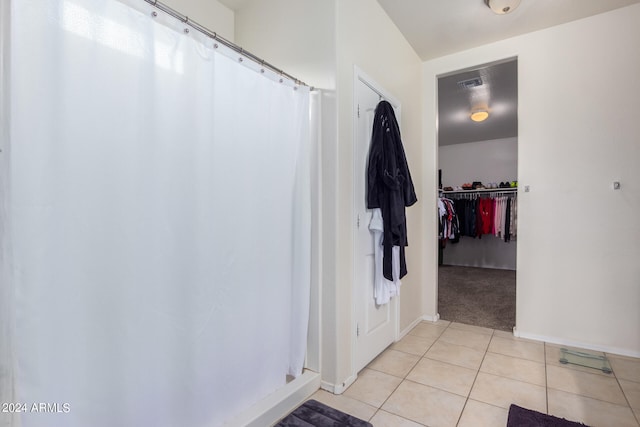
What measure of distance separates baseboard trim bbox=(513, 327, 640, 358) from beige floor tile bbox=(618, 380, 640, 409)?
48 centimetres

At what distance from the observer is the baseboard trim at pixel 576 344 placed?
92.7 inches

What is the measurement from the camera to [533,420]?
1.59 m

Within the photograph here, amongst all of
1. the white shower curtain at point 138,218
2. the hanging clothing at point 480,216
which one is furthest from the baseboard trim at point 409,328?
the hanging clothing at point 480,216

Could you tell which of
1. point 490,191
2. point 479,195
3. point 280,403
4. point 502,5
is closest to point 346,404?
point 280,403

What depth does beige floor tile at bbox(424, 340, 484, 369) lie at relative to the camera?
2248 millimetres

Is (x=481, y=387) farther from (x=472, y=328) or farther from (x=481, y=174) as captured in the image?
(x=481, y=174)

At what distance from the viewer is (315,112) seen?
1930 millimetres

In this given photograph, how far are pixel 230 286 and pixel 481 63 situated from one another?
2.88 meters

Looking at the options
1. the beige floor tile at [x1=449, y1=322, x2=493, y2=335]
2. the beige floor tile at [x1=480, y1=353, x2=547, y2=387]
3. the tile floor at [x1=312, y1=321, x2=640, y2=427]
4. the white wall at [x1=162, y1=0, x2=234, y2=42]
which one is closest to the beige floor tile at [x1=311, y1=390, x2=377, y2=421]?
the tile floor at [x1=312, y1=321, x2=640, y2=427]

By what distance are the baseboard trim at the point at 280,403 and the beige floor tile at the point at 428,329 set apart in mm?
1283

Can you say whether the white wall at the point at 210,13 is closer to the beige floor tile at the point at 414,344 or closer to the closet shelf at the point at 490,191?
the beige floor tile at the point at 414,344

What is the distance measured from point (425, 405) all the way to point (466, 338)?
3.76 feet

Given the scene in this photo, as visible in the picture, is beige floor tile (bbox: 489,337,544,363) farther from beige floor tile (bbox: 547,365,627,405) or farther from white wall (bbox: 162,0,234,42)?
white wall (bbox: 162,0,234,42)

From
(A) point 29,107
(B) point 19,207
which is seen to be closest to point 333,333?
(B) point 19,207
